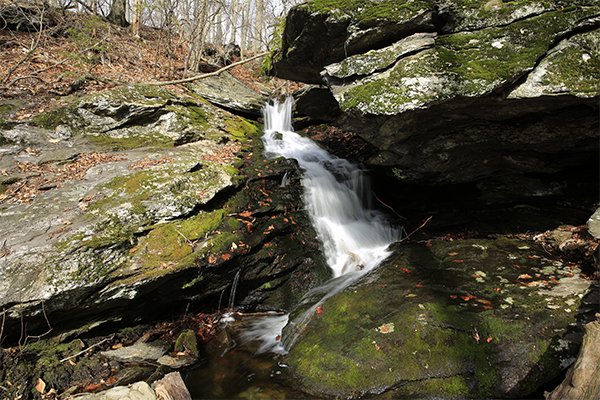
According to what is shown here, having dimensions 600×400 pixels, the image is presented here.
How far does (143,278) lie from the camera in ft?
15.3

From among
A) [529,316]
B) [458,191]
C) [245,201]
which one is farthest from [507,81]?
[245,201]

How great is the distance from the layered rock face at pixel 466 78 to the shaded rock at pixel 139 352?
531 centimetres

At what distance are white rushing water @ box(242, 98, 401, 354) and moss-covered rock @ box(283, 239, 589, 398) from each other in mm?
506

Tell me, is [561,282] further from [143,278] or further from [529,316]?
[143,278]

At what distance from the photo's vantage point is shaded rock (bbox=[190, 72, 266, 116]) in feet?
36.6

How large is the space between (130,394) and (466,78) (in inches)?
242

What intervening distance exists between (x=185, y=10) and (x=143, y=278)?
1250cm

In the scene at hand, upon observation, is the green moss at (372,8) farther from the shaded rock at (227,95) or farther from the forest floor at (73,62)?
the forest floor at (73,62)

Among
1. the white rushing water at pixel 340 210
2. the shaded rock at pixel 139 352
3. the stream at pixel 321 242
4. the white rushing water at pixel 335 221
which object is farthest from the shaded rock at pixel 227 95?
the shaded rock at pixel 139 352

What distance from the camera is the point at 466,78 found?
461 centimetres

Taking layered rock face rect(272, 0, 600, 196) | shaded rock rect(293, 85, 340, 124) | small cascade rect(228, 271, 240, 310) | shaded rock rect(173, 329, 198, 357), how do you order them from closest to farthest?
1. layered rock face rect(272, 0, 600, 196)
2. shaded rock rect(173, 329, 198, 357)
3. small cascade rect(228, 271, 240, 310)
4. shaded rock rect(293, 85, 340, 124)

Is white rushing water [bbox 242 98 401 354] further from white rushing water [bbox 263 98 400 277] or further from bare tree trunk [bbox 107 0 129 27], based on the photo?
bare tree trunk [bbox 107 0 129 27]

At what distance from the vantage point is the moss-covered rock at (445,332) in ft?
10.8

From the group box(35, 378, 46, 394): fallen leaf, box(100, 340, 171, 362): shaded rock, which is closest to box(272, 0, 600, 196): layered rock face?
box(100, 340, 171, 362): shaded rock
